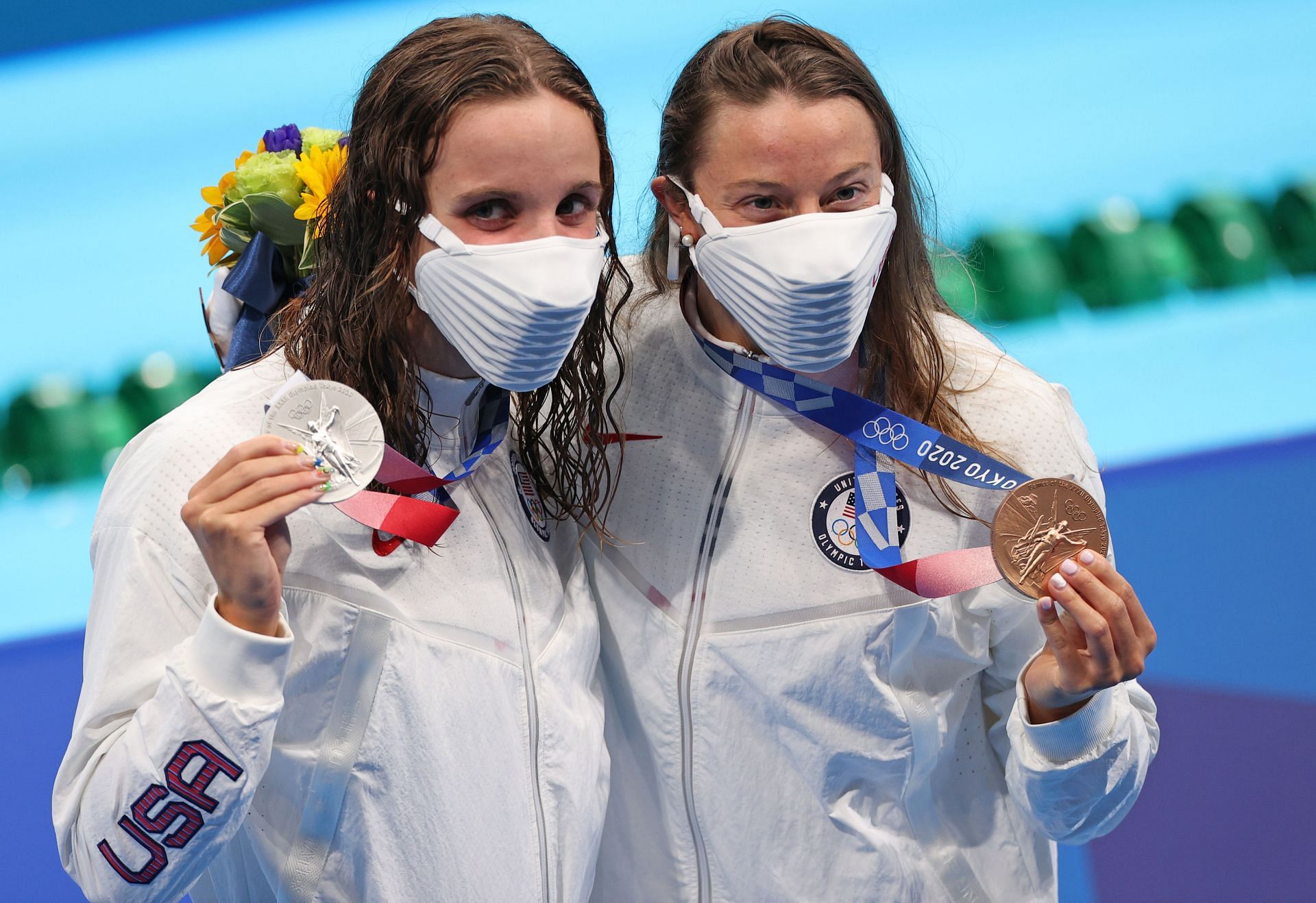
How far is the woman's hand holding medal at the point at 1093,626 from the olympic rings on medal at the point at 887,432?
0.32 meters

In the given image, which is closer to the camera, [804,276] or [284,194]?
[804,276]

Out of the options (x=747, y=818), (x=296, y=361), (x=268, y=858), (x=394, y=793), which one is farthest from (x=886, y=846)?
(x=296, y=361)

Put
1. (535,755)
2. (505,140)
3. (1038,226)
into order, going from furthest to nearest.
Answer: (1038,226)
(535,755)
(505,140)

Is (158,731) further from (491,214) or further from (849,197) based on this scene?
(849,197)

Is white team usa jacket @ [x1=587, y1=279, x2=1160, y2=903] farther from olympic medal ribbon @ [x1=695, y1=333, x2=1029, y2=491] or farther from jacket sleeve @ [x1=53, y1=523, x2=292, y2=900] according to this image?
jacket sleeve @ [x1=53, y1=523, x2=292, y2=900]

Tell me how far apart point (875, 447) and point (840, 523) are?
5.1 inches

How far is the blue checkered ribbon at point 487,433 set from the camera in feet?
6.03

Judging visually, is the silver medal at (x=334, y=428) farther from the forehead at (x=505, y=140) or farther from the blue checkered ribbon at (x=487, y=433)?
the forehead at (x=505, y=140)

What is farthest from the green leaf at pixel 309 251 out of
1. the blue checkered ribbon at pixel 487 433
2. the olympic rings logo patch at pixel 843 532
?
the olympic rings logo patch at pixel 843 532

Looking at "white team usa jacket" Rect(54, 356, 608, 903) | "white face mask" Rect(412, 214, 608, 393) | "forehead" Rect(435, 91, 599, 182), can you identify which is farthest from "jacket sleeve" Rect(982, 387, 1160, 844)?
"forehead" Rect(435, 91, 599, 182)

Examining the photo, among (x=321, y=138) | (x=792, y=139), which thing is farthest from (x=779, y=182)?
(x=321, y=138)

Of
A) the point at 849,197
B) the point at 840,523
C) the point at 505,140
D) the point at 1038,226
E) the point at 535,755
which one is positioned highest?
the point at 505,140

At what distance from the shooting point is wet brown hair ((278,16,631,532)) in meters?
1.74

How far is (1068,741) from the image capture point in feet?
5.85
